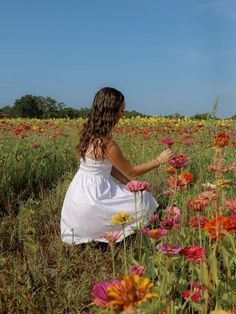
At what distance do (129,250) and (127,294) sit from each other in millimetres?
1827

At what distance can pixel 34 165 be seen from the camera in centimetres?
422

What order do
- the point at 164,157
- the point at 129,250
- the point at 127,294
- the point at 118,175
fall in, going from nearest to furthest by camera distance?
the point at 127,294
the point at 164,157
the point at 129,250
the point at 118,175

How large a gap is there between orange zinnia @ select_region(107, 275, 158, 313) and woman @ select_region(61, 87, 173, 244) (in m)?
2.00

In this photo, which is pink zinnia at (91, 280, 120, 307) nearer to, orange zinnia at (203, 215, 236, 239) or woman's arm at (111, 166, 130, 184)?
orange zinnia at (203, 215, 236, 239)

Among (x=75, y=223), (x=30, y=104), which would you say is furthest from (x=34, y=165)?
(x=30, y=104)

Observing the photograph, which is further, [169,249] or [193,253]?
[193,253]

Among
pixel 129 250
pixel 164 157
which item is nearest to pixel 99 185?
pixel 129 250

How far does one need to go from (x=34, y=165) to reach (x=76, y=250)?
1860 millimetres

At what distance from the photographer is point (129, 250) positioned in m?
2.49

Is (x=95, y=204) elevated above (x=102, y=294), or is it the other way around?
(x=102, y=294)

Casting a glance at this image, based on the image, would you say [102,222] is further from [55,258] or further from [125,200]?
[55,258]

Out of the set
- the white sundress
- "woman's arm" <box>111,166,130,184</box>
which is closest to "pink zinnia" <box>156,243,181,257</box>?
the white sundress

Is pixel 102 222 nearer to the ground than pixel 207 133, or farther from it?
nearer to the ground

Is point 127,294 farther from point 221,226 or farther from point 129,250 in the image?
point 129,250
